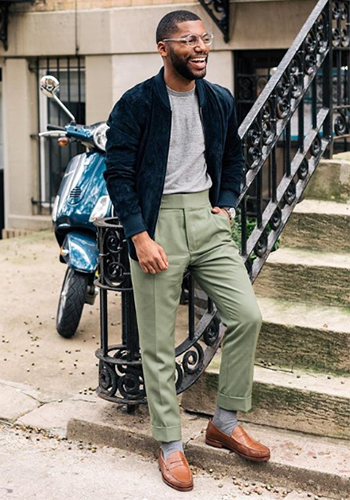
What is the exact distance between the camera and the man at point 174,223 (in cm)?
433

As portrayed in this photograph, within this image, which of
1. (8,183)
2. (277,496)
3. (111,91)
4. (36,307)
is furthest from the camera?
(8,183)

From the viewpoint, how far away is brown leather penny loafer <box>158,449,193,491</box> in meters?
4.39

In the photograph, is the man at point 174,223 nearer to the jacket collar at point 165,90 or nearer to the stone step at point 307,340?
the jacket collar at point 165,90

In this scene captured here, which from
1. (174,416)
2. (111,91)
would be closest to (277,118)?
(174,416)

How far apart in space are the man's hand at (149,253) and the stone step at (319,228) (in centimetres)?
163

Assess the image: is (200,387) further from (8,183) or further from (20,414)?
(8,183)

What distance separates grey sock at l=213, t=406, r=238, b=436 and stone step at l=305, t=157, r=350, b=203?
1.90 metres

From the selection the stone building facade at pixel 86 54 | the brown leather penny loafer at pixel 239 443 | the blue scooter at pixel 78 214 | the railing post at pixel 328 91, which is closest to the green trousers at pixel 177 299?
the brown leather penny loafer at pixel 239 443

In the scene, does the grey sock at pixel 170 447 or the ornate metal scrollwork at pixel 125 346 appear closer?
the grey sock at pixel 170 447

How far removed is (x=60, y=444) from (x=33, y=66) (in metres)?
7.49

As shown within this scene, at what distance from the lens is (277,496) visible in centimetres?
439

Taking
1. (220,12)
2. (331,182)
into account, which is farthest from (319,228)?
(220,12)

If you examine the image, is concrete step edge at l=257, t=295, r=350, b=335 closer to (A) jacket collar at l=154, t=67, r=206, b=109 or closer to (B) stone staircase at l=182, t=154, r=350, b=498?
(B) stone staircase at l=182, t=154, r=350, b=498

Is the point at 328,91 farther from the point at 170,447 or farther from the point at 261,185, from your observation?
the point at 170,447
